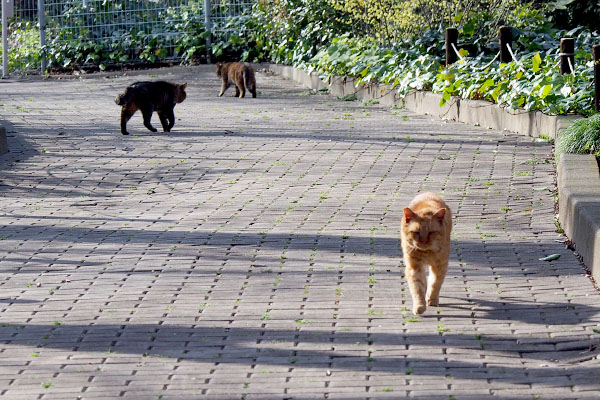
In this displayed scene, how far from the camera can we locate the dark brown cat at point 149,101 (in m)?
13.8

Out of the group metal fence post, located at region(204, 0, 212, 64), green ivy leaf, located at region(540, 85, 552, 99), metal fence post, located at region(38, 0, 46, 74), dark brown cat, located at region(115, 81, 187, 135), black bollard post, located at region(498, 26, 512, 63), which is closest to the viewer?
green ivy leaf, located at region(540, 85, 552, 99)

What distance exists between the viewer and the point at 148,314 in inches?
241

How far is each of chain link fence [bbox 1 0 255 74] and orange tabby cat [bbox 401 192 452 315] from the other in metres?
19.2

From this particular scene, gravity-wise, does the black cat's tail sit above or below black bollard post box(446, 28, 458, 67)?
below

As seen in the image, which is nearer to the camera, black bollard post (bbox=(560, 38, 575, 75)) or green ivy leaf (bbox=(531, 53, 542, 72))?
black bollard post (bbox=(560, 38, 575, 75))

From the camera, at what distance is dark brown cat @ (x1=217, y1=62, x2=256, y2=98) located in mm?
18594

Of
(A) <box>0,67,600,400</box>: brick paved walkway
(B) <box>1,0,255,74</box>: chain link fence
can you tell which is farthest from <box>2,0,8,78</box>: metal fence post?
(A) <box>0,67,600,400</box>: brick paved walkway

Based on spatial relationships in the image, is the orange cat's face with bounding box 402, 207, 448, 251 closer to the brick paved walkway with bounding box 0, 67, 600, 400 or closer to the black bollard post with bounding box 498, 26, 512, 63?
the brick paved walkway with bounding box 0, 67, 600, 400

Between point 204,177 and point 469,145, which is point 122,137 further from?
point 469,145

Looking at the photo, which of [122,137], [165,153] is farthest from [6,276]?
[122,137]

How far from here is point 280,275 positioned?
6.95 meters

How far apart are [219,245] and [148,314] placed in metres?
1.77

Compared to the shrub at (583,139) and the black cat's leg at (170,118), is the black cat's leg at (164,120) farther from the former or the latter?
the shrub at (583,139)

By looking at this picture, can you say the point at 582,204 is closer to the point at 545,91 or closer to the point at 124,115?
the point at 545,91
